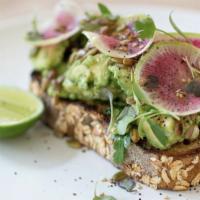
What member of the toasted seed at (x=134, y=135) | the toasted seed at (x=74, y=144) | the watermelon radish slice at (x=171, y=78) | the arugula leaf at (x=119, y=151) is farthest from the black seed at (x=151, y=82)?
the toasted seed at (x=74, y=144)

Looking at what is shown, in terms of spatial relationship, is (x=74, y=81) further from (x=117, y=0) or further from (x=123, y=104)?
(x=117, y=0)

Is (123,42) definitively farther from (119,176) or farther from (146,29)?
(119,176)

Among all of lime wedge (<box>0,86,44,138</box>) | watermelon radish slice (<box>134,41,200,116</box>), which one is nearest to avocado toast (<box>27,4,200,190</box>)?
watermelon radish slice (<box>134,41,200,116</box>)

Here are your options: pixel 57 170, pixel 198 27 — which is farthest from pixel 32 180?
pixel 198 27

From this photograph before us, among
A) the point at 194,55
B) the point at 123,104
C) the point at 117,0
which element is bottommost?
the point at 117,0

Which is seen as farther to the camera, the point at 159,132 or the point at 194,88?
the point at 194,88

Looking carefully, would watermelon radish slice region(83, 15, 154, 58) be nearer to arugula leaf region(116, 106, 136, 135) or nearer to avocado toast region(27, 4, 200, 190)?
avocado toast region(27, 4, 200, 190)

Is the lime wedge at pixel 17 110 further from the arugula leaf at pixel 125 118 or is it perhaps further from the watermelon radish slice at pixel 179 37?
the watermelon radish slice at pixel 179 37

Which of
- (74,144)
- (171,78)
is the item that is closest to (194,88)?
(171,78)
